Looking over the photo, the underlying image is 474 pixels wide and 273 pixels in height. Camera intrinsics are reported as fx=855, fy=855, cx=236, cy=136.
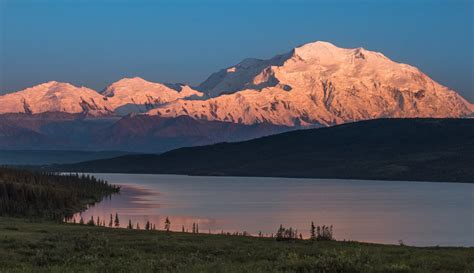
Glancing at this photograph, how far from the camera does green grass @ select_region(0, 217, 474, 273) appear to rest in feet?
116

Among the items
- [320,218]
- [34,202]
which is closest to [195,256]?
[320,218]

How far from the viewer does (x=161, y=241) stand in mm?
57875

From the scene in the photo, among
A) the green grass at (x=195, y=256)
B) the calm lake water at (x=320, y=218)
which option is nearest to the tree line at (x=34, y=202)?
the calm lake water at (x=320, y=218)

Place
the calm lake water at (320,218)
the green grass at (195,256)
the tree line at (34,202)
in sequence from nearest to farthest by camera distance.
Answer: the green grass at (195,256), the calm lake water at (320,218), the tree line at (34,202)

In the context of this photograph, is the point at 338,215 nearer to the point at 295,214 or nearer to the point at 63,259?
the point at 295,214

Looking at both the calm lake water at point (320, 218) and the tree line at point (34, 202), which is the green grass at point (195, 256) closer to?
the calm lake water at point (320, 218)

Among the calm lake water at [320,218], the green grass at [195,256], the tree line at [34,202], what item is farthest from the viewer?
the tree line at [34,202]

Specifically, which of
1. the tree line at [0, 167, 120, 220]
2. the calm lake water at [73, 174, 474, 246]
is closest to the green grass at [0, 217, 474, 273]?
the calm lake water at [73, 174, 474, 246]

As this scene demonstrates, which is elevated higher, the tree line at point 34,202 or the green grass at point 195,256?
the tree line at point 34,202

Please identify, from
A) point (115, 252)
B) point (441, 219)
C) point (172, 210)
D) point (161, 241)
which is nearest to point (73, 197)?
point (172, 210)

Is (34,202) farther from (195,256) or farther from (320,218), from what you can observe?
(195,256)

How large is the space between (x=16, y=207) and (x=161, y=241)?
64.7 metres

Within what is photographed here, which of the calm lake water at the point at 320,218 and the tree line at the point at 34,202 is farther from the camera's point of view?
the tree line at the point at 34,202

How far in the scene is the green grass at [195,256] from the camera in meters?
35.3
